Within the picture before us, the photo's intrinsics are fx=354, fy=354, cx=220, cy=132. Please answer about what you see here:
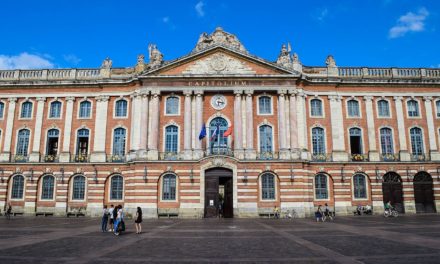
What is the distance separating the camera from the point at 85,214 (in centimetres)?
3622

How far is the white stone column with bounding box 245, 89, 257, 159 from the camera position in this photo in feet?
116

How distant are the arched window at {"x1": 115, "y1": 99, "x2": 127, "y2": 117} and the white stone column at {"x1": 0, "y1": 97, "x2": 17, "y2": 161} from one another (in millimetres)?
11460

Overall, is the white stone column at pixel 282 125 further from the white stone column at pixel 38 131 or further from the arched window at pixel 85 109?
the white stone column at pixel 38 131

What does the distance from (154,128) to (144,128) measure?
1041mm

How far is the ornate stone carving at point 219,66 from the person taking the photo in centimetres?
3700

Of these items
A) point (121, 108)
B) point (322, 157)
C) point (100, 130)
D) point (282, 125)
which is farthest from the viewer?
point (121, 108)

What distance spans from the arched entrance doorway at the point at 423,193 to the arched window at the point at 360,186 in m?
5.29

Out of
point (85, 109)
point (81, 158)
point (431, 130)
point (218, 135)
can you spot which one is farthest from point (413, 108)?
point (81, 158)

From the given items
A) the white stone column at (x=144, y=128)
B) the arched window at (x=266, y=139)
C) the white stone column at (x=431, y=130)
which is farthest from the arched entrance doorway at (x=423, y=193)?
the white stone column at (x=144, y=128)

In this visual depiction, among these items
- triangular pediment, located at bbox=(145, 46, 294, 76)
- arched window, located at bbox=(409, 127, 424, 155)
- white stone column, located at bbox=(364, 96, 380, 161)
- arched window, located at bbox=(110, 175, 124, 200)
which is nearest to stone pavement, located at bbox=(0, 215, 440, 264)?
arched window, located at bbox=(110, 175, 124, 200)

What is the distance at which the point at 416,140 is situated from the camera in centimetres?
Answer: 3819

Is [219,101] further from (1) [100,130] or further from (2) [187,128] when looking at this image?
(1) [100,130]

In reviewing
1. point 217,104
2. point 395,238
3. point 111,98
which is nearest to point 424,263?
point 395,238

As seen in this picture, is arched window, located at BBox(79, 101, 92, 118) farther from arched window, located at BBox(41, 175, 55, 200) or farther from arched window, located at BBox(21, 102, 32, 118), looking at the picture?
arched window, located at BBox(41, 175, 55, 200)
